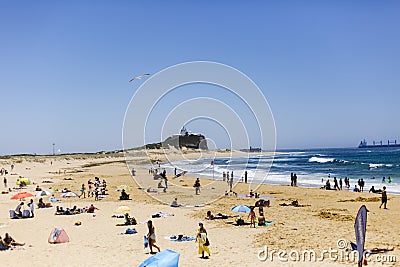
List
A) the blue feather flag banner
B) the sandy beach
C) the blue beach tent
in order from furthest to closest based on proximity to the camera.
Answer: the sandy beach, the blue beach tent, the blue feather flag banner

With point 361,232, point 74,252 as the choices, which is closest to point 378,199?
point 74,252

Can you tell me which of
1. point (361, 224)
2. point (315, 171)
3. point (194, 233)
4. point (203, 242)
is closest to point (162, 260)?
point (203, 242)

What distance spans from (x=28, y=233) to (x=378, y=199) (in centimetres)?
2028

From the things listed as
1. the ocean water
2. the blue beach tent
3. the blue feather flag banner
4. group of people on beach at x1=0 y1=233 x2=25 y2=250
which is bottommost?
the ocean water

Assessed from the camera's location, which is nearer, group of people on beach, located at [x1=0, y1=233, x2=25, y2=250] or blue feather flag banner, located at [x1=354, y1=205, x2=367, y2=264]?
blue feather flag banner, located at [x1=354, y1=205, x2=367, y2=264]

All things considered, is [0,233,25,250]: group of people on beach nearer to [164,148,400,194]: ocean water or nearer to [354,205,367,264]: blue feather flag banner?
[354,205,367,264]: blue feather flag banner

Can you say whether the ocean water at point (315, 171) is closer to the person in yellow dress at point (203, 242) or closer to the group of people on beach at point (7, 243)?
the person in yellow dress at point (203, 242)

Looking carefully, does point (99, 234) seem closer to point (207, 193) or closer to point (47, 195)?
point (47, 195)

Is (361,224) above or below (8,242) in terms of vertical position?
above

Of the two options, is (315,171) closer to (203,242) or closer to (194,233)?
(194,233)

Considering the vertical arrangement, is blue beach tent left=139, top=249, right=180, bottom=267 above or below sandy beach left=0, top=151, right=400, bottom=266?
above

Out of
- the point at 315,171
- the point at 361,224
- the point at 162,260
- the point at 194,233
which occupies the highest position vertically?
the point at 361,224

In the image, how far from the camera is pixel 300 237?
1459cm

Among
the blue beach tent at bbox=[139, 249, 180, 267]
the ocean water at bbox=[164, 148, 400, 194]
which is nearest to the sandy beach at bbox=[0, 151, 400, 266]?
the blue beach tent at bbox=[139, 249, 180, 267]
